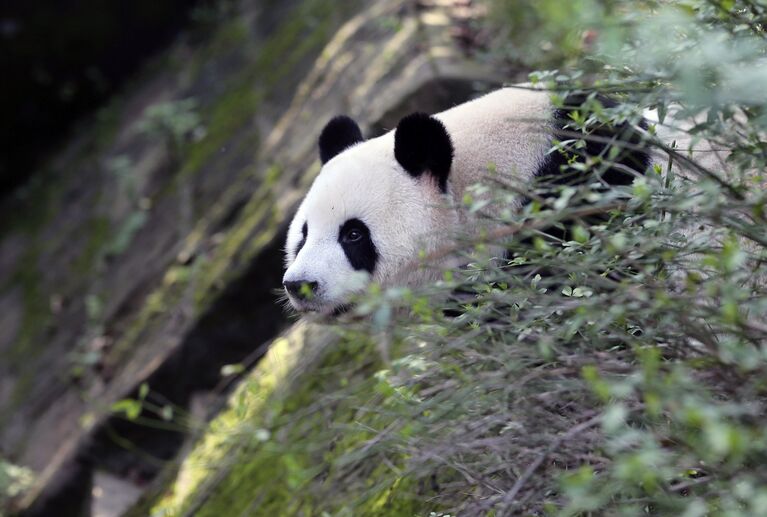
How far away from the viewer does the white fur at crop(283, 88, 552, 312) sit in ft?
11.8

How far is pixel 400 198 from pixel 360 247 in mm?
255

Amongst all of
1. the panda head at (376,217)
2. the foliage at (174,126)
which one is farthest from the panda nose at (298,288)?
the foliage at (174,126)

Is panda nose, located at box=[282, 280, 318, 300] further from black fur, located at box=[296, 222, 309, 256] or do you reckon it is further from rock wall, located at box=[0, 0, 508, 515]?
rock wall, located at box=[0, 0, 508, 515]

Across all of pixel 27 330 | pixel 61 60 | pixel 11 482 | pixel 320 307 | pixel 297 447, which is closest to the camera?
pixel 320 307

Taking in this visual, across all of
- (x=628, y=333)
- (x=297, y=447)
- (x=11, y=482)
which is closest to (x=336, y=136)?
(x=297, y=447)

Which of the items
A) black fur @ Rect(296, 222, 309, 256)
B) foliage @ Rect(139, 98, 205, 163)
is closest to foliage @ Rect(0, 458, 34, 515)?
foliage @ Rect(139, 98, 205, 163)

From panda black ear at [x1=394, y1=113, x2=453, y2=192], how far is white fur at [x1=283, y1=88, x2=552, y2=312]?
49 mm

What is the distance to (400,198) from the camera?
3.69m

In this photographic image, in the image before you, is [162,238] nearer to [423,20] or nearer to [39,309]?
[39,309]

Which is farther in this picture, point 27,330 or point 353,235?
point 27,330

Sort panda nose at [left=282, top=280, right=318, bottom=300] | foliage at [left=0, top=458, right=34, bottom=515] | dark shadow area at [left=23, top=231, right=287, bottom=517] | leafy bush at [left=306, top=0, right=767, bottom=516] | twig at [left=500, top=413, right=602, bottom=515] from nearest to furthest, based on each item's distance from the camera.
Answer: leafy bush at [left=306, top=0, right=767, bottom=516]
twig at [left=500, top=413, right=602, bottom=515]
panda nose at [left=282, top=280, right=318, bottom=300]
dark shadow area at [left=23, top=231, right=287, bottom=517]
foliage at [left=0, top=458, right=34, bottom=515]


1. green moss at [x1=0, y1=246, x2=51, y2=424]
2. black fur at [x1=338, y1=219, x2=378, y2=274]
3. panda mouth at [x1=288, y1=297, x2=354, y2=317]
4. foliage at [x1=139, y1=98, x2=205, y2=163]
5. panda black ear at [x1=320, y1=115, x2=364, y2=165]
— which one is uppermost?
panda black ear at [x1=320, y1=115, x2=364, y2=165]

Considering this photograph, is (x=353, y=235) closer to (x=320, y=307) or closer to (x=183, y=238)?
(x=320, y=307)

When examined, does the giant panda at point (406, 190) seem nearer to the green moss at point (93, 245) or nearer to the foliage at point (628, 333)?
the foliage at point (628, 333)
